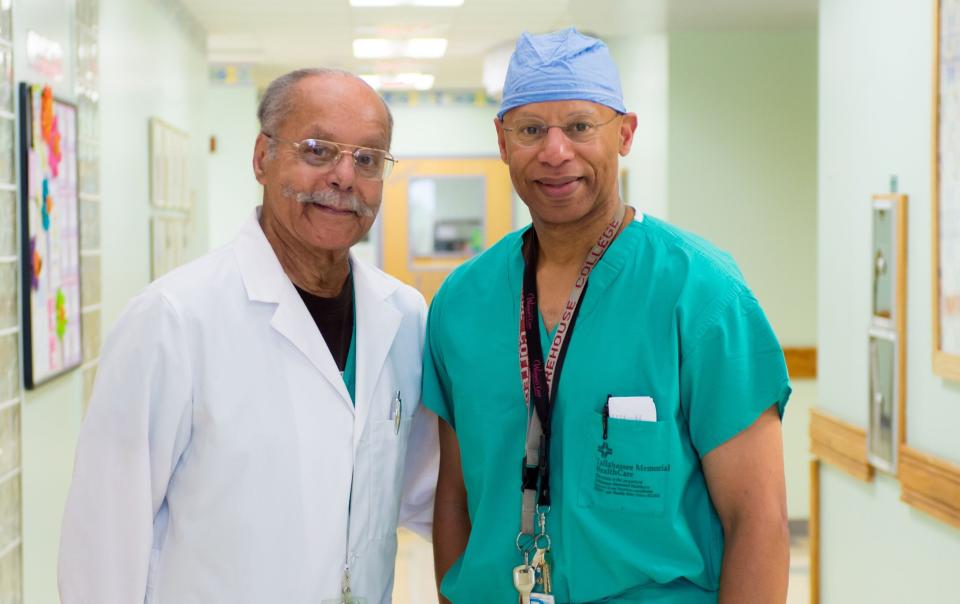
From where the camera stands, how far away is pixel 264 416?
1651 mm

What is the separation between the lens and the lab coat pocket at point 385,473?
5.71 ft

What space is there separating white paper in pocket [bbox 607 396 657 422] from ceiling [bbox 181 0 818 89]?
342cm

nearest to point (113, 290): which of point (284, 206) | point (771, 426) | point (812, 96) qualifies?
point (284, 206)

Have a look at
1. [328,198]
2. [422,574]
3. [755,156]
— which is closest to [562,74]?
[328,198]

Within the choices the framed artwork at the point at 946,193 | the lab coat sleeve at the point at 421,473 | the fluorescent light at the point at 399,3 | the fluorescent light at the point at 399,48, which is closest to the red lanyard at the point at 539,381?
the lab coat sleeve at the point at 421,473

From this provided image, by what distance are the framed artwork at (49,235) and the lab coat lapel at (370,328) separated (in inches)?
48.0

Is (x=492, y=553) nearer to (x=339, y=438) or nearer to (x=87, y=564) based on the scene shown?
(x=339, y=438)

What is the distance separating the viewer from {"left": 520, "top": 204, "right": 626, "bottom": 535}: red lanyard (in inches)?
62.8

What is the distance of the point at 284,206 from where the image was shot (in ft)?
5.74

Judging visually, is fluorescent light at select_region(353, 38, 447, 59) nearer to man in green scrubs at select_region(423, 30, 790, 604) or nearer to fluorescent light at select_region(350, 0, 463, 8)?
fluorescent light at select_region(350, 0, 463, 8)

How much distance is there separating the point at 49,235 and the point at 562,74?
1.83 m

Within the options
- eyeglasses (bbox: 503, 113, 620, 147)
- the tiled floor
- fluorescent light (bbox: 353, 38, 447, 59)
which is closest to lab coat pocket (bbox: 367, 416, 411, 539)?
eyeglasses (bbox: 503, 113, 620, 147)

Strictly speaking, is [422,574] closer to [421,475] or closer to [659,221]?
[421,475]

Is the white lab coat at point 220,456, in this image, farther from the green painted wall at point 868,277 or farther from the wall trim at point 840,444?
the wall trim at point 840,444
